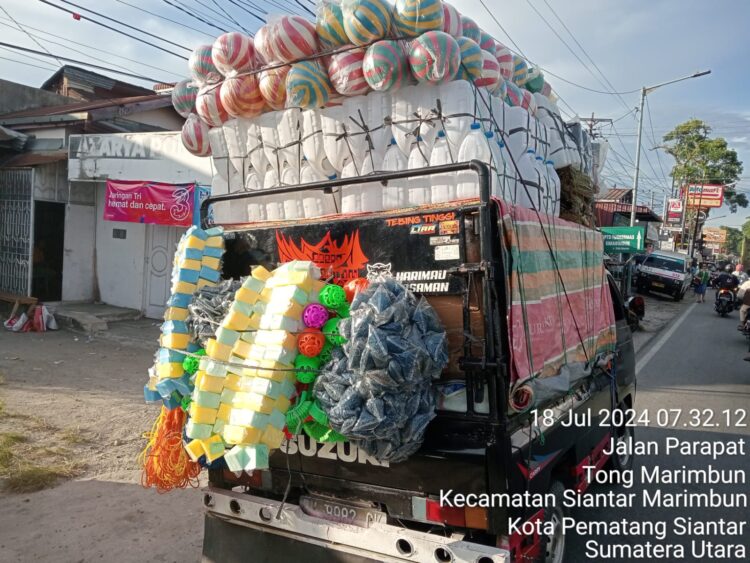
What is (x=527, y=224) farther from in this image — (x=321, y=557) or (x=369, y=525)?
(x=321, y=557)

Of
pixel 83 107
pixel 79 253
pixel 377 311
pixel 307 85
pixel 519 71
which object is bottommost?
pixel 377 311

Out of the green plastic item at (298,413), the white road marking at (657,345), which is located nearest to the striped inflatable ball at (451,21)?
the green plastic item at (298,413)

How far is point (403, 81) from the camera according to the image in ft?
11.1

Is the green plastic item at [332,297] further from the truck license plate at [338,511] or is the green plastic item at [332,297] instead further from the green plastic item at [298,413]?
the truck license plate at [338,511]

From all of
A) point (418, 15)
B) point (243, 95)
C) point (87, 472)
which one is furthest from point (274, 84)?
point (87, 472)

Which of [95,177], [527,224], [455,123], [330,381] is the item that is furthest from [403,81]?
[95,177]

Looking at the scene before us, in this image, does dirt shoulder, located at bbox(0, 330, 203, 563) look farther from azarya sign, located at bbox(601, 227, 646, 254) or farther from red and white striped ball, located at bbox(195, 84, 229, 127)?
azarya sign, located at bbox(601, 227, 646, 254)

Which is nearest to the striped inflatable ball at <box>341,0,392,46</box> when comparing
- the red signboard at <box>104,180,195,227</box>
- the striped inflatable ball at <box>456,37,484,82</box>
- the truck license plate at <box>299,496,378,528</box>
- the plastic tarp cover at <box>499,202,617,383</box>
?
the striped inflatable ball at <box>456,37,484,82</box>

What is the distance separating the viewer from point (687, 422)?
21.4 feet

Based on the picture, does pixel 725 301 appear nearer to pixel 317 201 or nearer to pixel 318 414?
pixel 317 201

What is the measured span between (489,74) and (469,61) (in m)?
0.25

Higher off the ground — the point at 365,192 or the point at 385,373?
the point at 365,192

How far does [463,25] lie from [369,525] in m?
3.36

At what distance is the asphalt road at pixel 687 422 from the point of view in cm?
390
